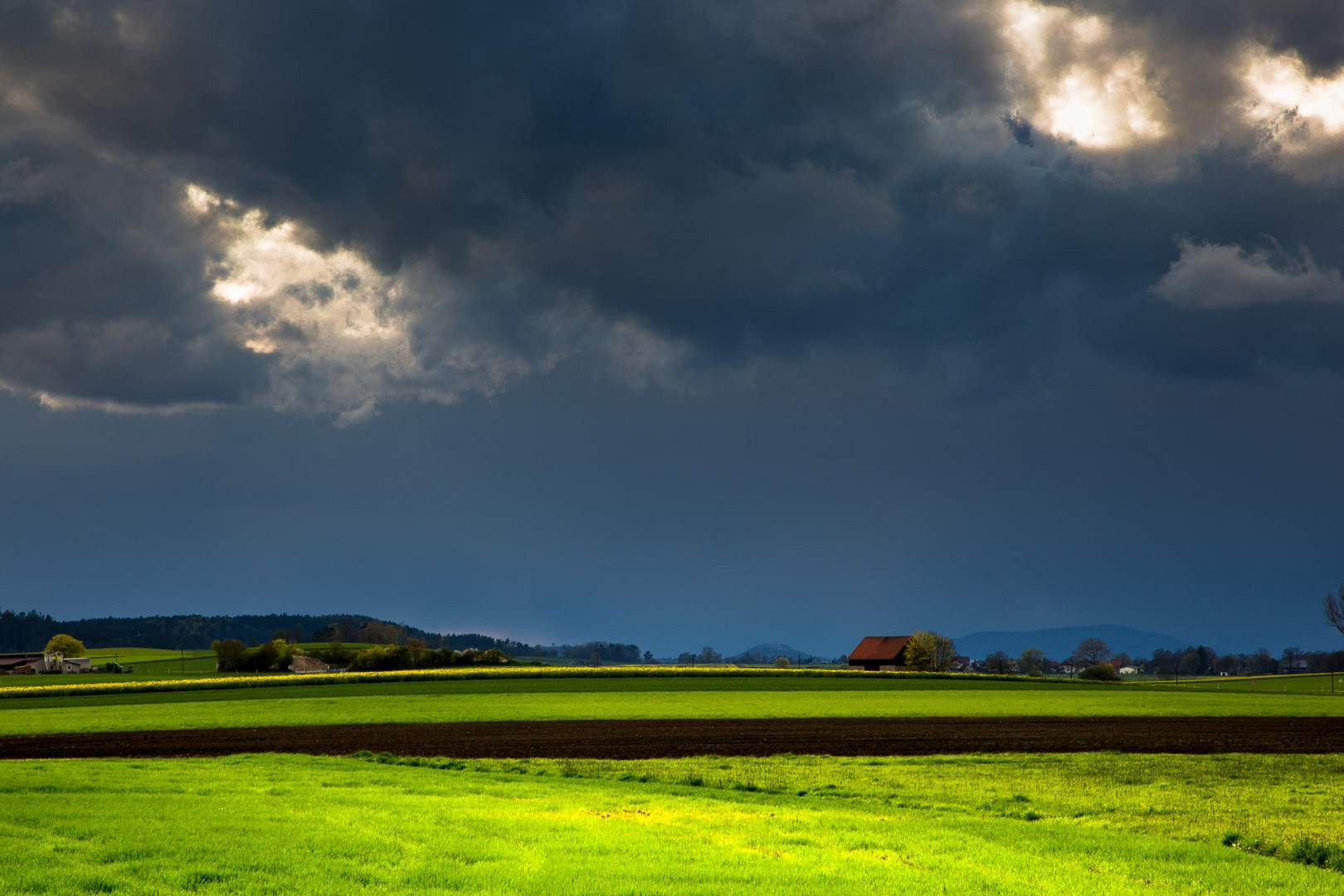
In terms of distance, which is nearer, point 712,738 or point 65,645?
point 712,738

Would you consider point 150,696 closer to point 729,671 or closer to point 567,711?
point 567,711

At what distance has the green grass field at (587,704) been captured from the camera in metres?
47.0

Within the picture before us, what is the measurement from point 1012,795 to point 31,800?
850 inches

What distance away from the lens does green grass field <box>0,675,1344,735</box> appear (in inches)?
1852

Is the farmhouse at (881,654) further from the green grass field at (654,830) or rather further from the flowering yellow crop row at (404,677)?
the green grass field at (654,830)

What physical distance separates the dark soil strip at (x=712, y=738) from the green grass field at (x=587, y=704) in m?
4.74

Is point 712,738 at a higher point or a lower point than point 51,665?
higher

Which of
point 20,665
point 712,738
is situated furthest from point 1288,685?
point 20,665

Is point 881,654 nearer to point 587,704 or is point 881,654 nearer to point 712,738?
point 587,704

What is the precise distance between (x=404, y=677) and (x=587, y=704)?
37644mm

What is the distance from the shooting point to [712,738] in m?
35.2

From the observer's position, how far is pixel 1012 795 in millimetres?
21016

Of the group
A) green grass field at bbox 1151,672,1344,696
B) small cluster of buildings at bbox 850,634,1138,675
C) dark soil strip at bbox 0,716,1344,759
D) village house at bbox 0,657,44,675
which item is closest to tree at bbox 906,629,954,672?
small cluster of buildings at bbox 850,634,1138,675

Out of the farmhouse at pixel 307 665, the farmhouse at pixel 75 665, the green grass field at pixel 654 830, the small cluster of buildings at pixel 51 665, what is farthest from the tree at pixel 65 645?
the green grass field at pixel 654 830
